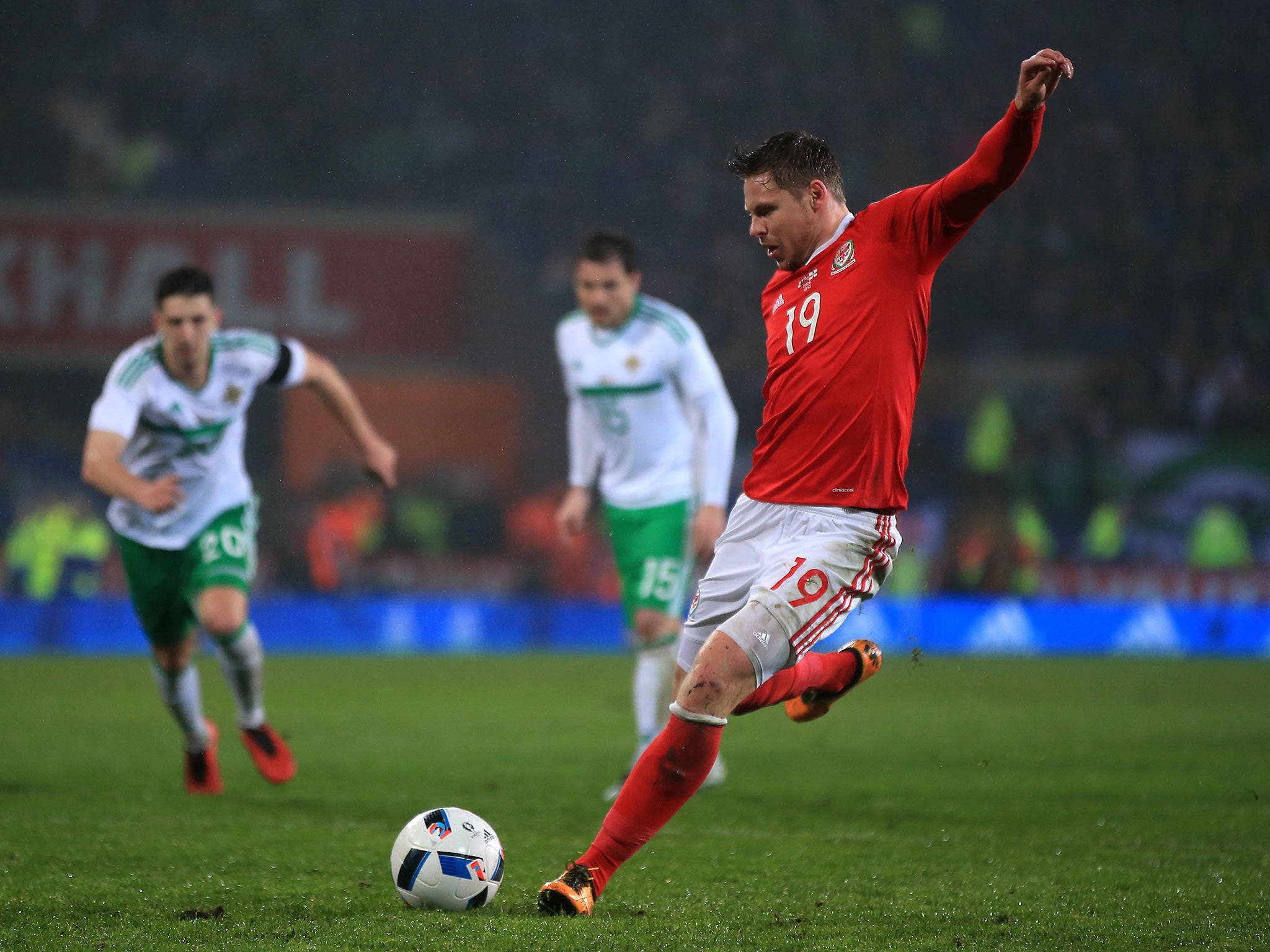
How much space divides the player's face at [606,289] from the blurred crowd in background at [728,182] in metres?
11.7

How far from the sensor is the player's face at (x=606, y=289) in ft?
21.2

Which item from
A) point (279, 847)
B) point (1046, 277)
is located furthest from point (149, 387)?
point (1046, 277)

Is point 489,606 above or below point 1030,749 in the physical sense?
above

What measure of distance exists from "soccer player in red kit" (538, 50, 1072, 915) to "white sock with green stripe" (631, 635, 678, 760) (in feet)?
7.40

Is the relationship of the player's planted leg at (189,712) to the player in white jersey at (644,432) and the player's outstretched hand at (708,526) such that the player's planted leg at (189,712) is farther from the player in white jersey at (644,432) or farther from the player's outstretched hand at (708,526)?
the player's outstretched hand at (708,526)

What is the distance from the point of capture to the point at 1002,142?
3.50 m

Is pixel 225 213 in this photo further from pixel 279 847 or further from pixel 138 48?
pixel 279 847

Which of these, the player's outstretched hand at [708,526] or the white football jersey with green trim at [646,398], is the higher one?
the white football jersey with green trim at [646,398]

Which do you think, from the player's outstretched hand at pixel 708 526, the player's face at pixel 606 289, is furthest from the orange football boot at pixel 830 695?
the player's face at pixel 606 289

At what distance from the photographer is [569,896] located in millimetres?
3469

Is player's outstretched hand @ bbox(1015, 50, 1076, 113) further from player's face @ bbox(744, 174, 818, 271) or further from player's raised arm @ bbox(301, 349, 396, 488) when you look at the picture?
player's raised arm @ bbox(301, 349, 396, 488)

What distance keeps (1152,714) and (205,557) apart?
20.5 ft

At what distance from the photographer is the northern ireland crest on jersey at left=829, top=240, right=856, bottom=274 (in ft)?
12.6

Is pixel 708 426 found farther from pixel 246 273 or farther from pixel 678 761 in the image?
pixel 246 273
